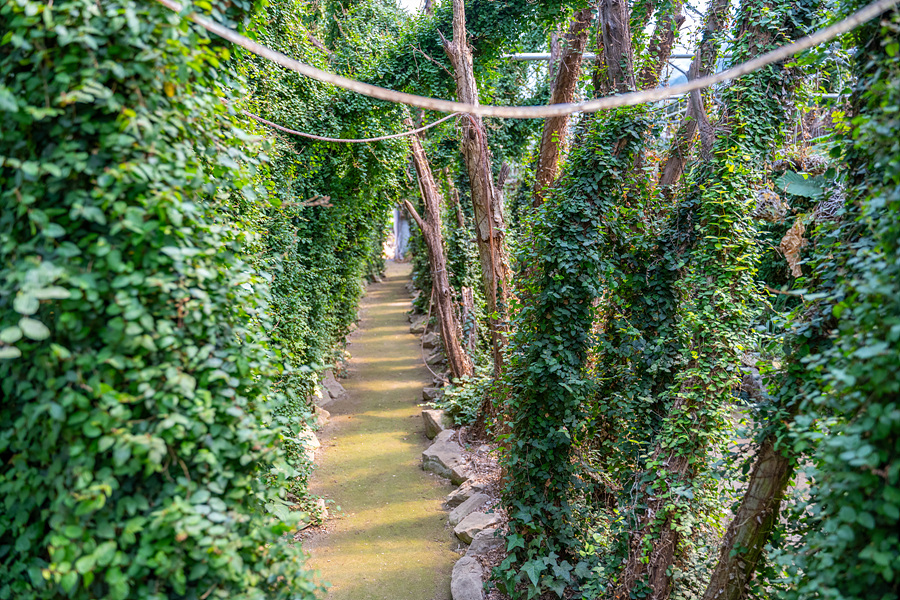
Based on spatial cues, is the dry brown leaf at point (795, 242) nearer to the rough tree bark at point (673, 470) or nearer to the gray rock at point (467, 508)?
the rough tree bark at point (673, 470)

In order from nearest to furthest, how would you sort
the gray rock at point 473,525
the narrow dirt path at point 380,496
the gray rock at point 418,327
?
the narrow dirt path at point 380,496 < the gray rock at point 473,525 < the gray rock at point 418,327

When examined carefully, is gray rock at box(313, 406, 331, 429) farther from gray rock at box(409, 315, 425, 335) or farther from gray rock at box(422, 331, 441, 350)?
gray rock at box(409, 315, 425, 335)

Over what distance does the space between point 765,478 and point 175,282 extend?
2.61 meters

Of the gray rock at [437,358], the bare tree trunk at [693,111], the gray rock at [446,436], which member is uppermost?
the bare tree trunk at [693,111]

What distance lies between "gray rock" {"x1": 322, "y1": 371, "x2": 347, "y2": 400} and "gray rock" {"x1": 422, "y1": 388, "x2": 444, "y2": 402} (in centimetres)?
128

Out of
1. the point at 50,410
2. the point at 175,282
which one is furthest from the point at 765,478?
the point at 50,410

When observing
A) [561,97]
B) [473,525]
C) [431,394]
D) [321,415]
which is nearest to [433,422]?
[431,394]

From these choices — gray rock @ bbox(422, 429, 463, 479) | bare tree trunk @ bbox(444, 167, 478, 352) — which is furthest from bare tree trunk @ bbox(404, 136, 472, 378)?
gray rock @ bbox(422, 429, 463, 479)

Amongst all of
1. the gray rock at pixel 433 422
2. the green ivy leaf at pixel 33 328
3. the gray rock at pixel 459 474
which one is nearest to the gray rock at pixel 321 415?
the gray rock at pixel 433 422

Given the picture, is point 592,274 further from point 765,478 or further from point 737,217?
point 765,478

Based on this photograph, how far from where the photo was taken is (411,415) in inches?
304

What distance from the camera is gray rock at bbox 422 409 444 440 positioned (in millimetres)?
6745

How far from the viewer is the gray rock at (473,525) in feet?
14.6

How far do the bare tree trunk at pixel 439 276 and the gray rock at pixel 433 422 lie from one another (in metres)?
0.68
